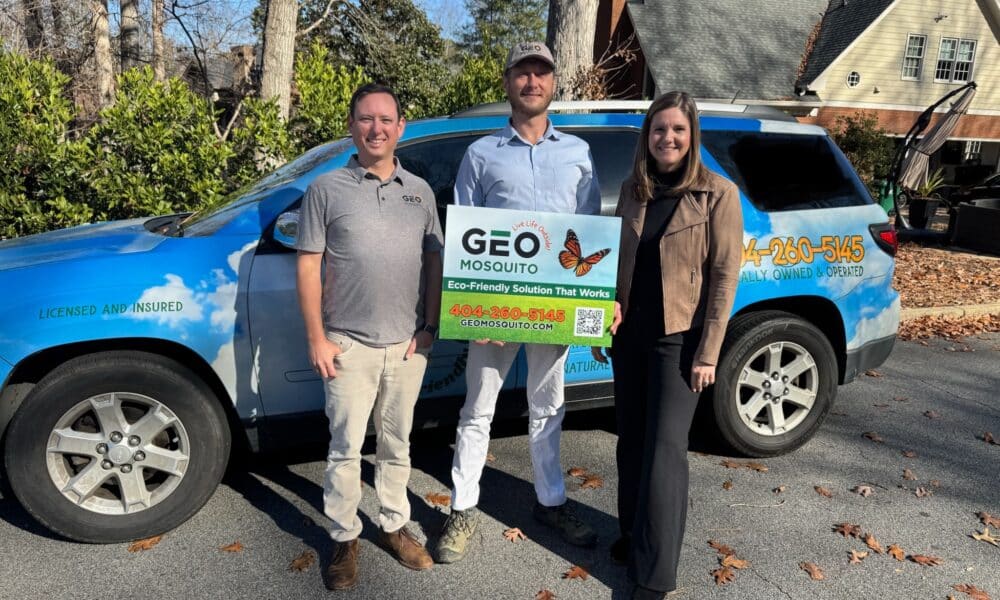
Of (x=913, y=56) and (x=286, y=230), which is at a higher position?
(x=913, y=56)

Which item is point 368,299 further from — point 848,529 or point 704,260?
point 848,529

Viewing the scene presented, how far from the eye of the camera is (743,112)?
4.15 m

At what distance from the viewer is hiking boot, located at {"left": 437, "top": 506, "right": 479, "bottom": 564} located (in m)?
3.02

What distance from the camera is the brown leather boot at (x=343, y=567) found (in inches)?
111

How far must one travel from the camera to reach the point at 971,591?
285cm

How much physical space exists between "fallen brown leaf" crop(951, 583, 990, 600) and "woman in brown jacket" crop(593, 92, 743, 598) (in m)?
1.19

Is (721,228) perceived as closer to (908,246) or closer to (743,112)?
(743,112)

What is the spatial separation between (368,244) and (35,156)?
4374 millimetres

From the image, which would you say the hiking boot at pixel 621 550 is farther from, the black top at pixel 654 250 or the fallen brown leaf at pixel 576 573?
the black top at pixel 654 250

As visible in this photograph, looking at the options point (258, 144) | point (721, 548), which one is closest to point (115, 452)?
point (721, 548)

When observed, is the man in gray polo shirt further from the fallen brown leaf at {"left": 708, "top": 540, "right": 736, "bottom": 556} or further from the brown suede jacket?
the fallen brown leaf at {"left": 708, "top": 540, "right": 736, "bottom": 556}

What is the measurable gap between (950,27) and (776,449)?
89.3ft

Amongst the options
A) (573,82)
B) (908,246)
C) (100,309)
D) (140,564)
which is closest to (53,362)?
(100,309)

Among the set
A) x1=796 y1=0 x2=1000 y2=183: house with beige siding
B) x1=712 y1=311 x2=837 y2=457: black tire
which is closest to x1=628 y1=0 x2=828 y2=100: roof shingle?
x1=796 y1=0 x2=1000 y2=183: house with beige siding
